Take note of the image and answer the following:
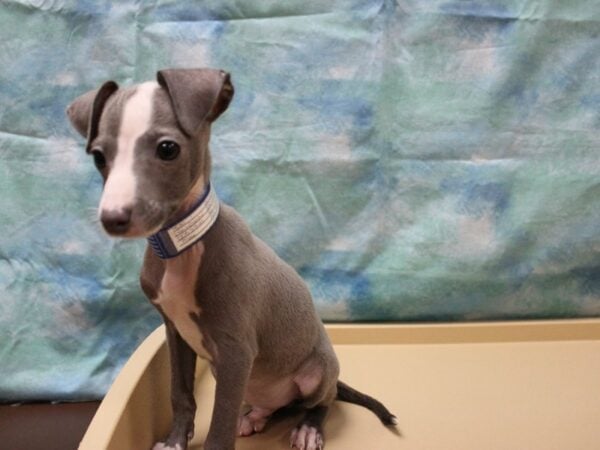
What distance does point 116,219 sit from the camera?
0.74 m

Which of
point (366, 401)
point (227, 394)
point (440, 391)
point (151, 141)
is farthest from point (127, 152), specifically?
point (440, 391)

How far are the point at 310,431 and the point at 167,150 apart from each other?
600 mm

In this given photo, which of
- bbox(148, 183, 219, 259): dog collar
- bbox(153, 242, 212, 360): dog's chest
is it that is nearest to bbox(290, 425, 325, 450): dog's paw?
bbox(153, 242, 212, 360): dog's chest

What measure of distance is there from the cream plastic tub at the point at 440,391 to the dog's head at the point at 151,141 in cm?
39

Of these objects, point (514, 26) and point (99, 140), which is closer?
point (99, 140)

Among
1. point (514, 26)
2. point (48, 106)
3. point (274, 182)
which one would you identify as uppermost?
point (514, 26)

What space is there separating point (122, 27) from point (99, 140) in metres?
0.68

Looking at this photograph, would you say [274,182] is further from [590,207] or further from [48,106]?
[590,207]

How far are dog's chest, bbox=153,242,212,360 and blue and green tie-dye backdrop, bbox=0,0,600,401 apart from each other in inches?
21.0

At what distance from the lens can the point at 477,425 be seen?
1219 mm

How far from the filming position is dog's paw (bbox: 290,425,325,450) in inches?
43.9

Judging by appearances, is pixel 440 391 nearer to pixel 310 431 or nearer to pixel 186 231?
pixel 310 431

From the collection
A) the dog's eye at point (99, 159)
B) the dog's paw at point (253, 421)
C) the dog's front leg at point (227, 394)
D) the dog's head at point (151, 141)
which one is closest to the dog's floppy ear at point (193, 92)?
the dog's head at point (151, 141)

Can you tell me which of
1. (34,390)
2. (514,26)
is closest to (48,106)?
(34,390)
